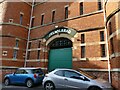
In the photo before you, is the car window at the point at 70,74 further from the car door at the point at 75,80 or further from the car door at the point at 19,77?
the car door at the point at 19,77

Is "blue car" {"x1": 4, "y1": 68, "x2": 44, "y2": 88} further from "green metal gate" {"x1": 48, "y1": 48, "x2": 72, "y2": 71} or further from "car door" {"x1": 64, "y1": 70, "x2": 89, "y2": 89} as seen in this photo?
"car door" {"x1": 64, "y1": 70, "x2": 89, "y2": 89}

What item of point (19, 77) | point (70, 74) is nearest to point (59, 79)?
point (70, 74)

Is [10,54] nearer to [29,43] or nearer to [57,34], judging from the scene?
[29,43]

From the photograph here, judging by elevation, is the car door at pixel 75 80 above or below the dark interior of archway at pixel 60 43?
below

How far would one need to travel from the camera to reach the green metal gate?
46.8 feet

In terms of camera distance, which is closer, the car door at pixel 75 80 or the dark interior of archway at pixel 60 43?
the car door at pixel 75 80

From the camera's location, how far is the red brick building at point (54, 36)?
41.6 ft

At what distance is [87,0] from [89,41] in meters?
Result: 4.27

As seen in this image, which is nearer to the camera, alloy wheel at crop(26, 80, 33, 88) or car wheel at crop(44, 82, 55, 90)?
car wheel at crop(44, 82, 55, 90)

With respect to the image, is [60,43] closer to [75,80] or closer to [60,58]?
[60,58]

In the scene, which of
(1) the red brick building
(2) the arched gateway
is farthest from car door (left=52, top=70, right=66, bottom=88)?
(2) the arched gateway

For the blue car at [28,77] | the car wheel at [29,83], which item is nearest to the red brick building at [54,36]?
the blue car at [28,77]

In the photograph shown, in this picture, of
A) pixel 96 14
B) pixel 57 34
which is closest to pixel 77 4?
pixel 96 14

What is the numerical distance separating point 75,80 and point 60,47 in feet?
22.5
